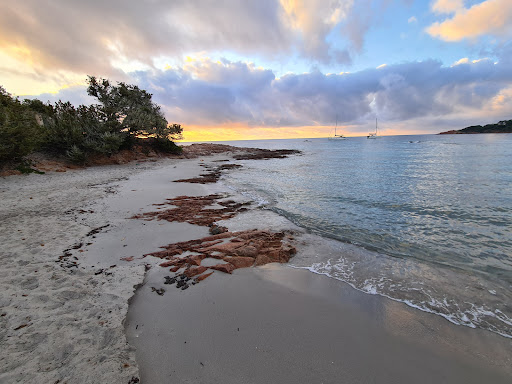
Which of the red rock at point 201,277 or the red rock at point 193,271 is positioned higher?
the red rock at point 193,271

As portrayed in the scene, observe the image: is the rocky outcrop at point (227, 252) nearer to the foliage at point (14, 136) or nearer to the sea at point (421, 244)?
the sea at point (421, 244)

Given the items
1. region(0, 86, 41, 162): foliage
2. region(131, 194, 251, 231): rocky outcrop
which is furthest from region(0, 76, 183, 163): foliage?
region(131, 194, 251, 231): rocky outcrop

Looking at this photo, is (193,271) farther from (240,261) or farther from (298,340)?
(298,340)

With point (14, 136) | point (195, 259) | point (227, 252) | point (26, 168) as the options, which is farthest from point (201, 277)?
point (26, 168)

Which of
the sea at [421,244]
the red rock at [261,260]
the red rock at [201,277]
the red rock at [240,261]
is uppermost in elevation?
the red rock at [201,277]

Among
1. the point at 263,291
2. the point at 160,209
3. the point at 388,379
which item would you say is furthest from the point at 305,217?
the point at 388,379

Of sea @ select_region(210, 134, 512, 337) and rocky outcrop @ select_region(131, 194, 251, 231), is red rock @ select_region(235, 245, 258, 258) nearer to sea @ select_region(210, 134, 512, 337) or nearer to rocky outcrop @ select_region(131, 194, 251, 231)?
sea @ select_region(210, 134, 512, 337)

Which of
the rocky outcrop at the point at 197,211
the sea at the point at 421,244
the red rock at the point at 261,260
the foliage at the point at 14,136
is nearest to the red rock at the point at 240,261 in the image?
the red rock at the point at 261,260

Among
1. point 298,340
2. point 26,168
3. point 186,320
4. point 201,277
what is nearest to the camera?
point 298,340

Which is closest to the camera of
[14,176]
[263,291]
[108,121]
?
[263,291]

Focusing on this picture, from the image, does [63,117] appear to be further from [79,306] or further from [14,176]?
[79,306]

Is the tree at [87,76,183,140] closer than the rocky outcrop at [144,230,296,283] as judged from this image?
No

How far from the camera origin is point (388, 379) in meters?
2.75

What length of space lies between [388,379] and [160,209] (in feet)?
30.9
